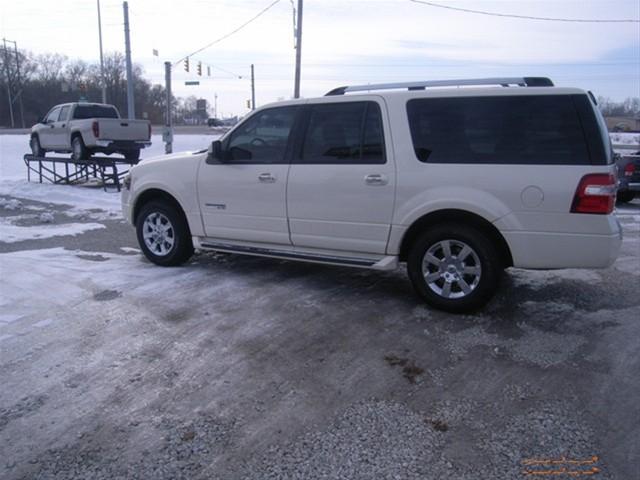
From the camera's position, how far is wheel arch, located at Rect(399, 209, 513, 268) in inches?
196

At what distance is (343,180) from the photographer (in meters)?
5.41

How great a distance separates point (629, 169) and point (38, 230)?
12.6 metres

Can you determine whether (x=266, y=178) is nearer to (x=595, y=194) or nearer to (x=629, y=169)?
(x=595, y=194)

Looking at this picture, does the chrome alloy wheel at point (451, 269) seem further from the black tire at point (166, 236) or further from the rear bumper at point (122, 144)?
the rear bumper at point (122, 144)

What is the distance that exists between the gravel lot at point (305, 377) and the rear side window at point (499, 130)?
1446 millimetres

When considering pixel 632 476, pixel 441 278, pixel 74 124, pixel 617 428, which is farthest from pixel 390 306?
pixel 74 124

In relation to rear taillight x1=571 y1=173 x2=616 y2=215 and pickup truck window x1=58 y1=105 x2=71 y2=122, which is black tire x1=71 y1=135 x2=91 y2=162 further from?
rear taillight x1=571 y1=173 x2=616 y2=215

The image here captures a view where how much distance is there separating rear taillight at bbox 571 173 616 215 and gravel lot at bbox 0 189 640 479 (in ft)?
3.50

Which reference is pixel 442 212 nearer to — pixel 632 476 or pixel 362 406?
pixel 362 406

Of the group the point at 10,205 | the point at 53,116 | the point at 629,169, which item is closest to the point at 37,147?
the point at 53,116

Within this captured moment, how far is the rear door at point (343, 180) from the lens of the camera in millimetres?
5270

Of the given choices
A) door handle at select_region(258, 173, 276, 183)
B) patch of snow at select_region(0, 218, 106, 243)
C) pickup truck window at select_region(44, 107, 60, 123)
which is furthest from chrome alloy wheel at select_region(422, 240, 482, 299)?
pickup truck window at select_region(44, 107, 60, 123)

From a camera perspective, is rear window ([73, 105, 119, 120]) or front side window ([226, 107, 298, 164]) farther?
rear window ([73, 105, 119, 120])

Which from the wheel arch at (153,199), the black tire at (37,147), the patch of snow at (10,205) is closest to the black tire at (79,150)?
the black tire at (37,147)
